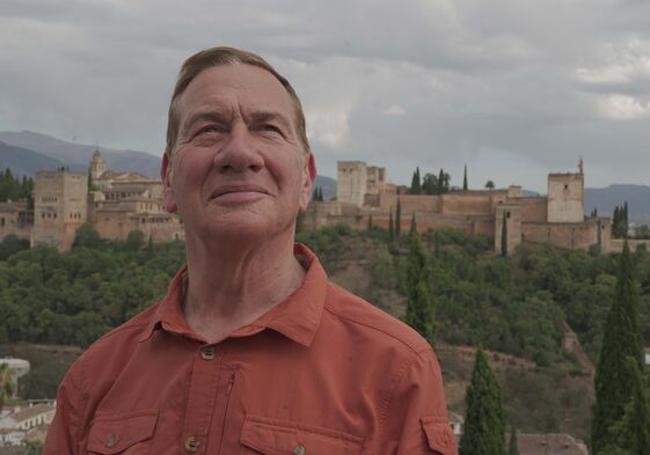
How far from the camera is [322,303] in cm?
236

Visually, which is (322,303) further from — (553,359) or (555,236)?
(555,236)

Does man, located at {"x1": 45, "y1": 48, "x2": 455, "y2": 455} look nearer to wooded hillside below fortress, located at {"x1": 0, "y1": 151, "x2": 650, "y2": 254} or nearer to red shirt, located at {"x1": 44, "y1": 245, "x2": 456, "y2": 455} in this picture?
red shirt, located at {"x1": 44, "y1": 245, "x2": 456, "y2": 455}

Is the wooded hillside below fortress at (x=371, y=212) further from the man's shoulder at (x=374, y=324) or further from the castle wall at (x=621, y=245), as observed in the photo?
the man's shoulder at (x=374, y=324)

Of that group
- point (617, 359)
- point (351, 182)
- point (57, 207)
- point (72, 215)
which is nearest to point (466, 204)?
point (351, 182)

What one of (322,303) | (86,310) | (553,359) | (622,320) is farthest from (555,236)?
(322,303)

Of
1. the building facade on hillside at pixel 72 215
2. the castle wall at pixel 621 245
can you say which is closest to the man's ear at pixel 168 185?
the castle wall at pixel 621 245

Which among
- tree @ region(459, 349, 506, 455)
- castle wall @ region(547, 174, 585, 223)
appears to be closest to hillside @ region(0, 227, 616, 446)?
castle wall @ region(547, 174, 585, 223)

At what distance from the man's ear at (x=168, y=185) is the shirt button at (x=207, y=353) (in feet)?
1.30

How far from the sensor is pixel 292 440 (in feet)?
7.09

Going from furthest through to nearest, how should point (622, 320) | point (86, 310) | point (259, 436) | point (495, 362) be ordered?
point (86, 310), point (495, 362), point (622, 320), point (259, 436)

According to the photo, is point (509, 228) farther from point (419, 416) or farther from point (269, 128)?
point (419, 416)

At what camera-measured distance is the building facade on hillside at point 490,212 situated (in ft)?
152

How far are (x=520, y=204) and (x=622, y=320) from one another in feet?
96.7

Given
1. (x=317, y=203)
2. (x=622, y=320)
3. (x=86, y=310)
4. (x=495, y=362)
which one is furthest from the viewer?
(x=317, y=203)
